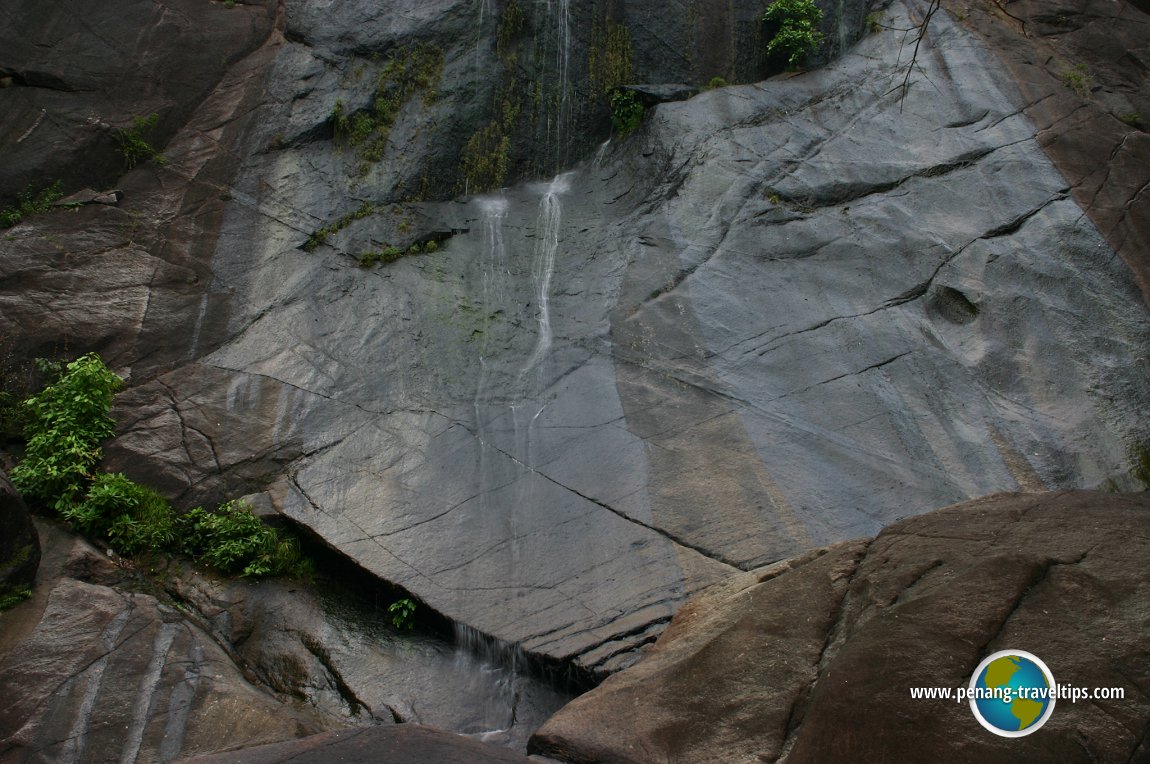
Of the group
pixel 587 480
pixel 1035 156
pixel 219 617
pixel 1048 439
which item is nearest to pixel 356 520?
pixel 219 617

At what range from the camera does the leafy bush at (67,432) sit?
30.5ft

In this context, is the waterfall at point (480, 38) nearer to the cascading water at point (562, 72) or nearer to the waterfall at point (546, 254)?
the cascading water at point (562, 72)

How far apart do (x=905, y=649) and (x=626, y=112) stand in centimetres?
1036

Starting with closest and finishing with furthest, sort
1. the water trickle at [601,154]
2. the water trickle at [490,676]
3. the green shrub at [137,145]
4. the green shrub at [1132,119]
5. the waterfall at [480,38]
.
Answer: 1. the water trickle at [490,676]
2. the green shrub at [137,145]
3. the green shrub at [1132,119]
4. the water trickle at [601,154]
5. the waterfall at [480,38]

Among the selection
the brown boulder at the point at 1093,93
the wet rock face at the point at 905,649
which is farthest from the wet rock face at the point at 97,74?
the brown boulder at the point at 1093,93

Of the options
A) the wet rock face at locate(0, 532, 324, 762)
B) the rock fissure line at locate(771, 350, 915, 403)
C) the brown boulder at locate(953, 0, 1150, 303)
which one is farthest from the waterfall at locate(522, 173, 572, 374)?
the brown boulder at locate(953, 0, 1150, 303)

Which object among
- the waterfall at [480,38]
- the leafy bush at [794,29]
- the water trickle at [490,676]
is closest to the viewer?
the water trickle at [490,676]

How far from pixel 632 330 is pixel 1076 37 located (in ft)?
30.0

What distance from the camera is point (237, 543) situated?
30.9 ft

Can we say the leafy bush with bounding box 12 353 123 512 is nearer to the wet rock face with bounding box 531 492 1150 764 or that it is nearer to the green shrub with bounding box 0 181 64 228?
the green shrub with bounding box 0 181 64 228

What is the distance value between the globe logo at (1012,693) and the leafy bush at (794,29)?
11467 millimetres

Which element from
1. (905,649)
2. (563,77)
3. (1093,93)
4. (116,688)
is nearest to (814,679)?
(905,649)

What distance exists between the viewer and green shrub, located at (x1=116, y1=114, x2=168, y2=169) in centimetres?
1254

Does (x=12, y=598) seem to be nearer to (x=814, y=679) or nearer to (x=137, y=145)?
(x=814, y=679)
